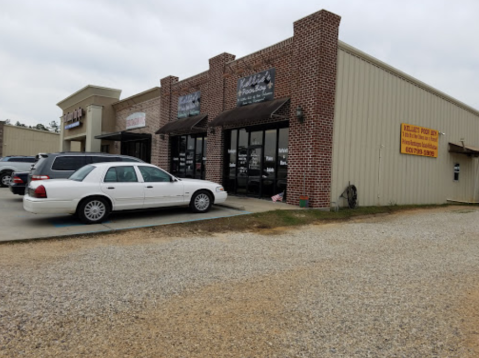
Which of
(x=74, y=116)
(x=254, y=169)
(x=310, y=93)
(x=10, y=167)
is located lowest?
(x=10, y=167)

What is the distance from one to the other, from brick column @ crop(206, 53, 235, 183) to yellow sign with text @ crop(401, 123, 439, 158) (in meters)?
7.30

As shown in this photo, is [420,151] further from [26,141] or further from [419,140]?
[26,141]

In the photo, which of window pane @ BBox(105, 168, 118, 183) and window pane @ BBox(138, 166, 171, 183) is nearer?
window pane @ BBox(105, 168, 118, 183)

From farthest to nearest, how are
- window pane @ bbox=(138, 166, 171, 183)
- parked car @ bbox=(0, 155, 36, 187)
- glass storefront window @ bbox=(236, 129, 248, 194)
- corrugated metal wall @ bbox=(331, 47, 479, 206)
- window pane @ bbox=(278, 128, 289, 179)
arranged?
parked car @ bbox=(0, 155, 36, 187)
glass storefront window @ bbox=(236, 129, 248, 194)
window pane @ bbox=(278, 128, 289, 179)
corrugated metal wall @ bbox=(331, 47, 479, 206)
window pane @ bbox=(138, 166, 171, 183)

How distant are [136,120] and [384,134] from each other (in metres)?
14.6

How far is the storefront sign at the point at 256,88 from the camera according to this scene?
1280cm

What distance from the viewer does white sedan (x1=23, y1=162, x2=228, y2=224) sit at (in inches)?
307

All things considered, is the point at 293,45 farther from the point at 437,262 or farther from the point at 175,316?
the point at 175,316

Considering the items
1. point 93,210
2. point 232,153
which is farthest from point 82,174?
point 232,153

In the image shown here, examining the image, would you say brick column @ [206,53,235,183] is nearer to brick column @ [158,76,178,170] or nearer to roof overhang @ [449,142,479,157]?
brick column @ [158,76,178,170]

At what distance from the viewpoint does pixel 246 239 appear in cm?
728

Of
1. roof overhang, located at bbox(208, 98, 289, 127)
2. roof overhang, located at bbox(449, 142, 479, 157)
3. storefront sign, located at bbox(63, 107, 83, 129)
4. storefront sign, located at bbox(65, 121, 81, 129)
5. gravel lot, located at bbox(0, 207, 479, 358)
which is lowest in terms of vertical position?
gravel lot, located at bbox(0, 207, 479, 358)

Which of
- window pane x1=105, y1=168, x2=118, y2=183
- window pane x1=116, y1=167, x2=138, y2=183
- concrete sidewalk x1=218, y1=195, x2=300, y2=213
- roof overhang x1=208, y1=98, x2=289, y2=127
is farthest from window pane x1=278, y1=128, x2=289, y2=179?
window pane x1=105, y1=168, x2=118, y2=183

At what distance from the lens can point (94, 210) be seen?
829 centimetres
